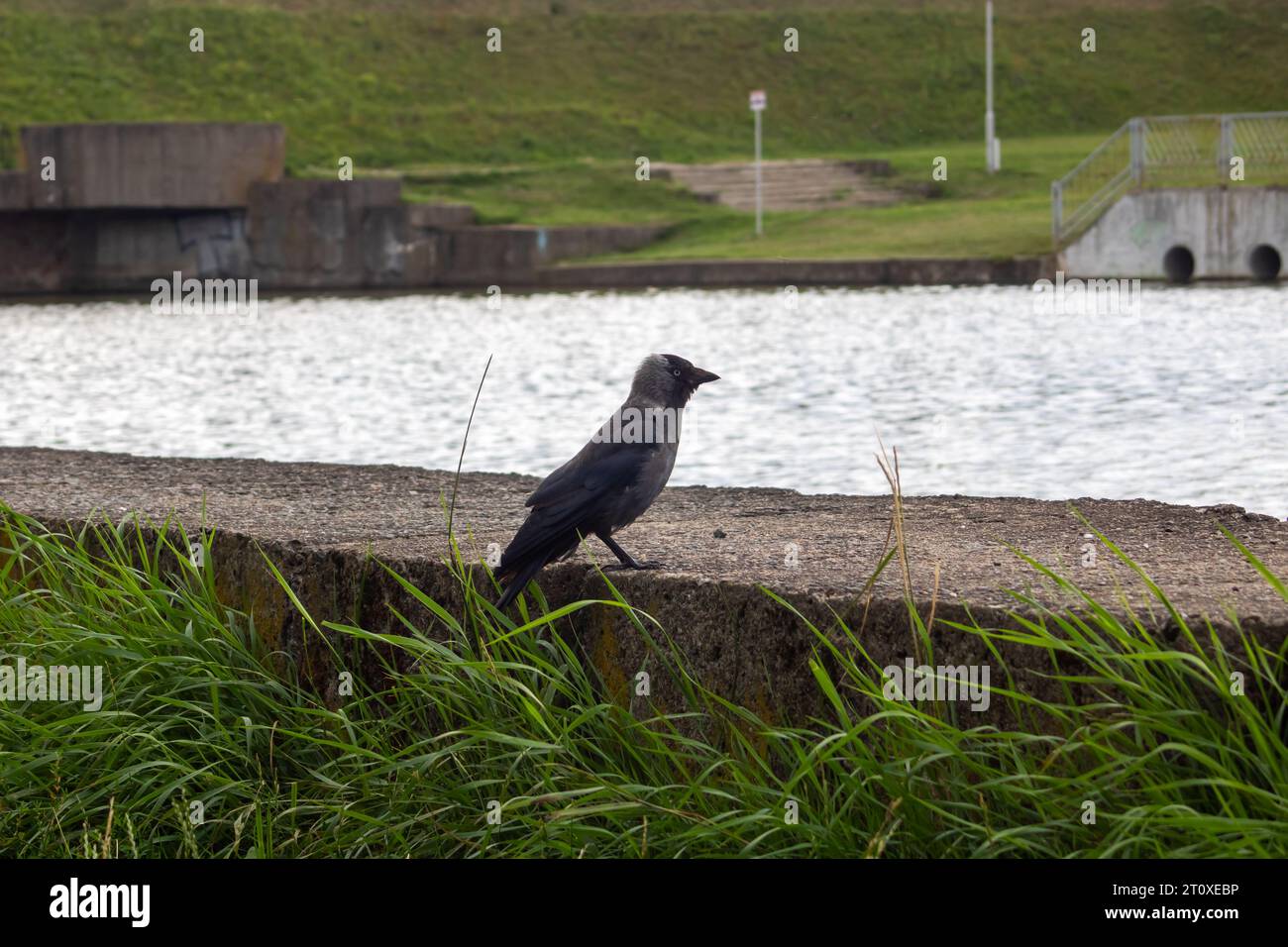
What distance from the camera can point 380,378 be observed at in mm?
18547

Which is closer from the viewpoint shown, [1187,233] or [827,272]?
[1187,233]

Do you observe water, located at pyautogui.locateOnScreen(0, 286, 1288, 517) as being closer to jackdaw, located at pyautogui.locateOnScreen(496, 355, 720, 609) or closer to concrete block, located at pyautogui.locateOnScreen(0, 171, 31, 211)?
jackdaw, located at pyautogui.locateOnScreen(496, 355, 720, 609)

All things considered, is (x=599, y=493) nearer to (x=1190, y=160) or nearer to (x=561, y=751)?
(x=561, y=751)

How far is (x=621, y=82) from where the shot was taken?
53.4 meters

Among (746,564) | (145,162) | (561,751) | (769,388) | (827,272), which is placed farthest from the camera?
(145,162)

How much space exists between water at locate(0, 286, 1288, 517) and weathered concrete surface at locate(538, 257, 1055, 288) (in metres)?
0.91

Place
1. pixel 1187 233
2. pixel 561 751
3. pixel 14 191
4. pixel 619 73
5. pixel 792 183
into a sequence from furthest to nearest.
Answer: pixel 619 73
pixel 792 183
pixel 14 191
pixel 1187 233
pixel 561 751

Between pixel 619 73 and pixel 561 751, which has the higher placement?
pixel 619 73

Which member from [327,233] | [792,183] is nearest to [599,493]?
Answer: [327,233]

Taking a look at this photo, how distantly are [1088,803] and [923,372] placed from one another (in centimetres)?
1360

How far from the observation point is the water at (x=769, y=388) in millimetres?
11758

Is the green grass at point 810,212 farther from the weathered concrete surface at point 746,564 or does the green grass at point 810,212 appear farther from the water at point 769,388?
the weathered concrete surface at point 746,564

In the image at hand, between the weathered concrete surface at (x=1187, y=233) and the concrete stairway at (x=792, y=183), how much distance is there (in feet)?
30.4

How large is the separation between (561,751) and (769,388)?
40.8 feet
